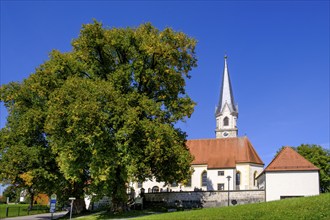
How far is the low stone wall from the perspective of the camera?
116 ft

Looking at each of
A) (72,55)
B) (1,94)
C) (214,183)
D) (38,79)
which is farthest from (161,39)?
(214,183)

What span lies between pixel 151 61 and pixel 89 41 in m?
4.71

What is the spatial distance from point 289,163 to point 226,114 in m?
40.1

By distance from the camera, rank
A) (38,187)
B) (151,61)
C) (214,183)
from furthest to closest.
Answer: (214,183) < (38,187) < (151,61)

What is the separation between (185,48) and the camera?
28859 mm

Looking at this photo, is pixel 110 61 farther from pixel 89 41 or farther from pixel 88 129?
pixel 88 129

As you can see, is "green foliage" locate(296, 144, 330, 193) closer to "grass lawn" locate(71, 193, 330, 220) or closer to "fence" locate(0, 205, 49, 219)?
"fence" locate(0, 205, 49, 219)

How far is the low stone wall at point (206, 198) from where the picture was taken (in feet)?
116

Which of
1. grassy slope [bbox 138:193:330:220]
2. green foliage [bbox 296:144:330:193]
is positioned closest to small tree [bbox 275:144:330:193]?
green foliage [bbox 296:144:330:193]

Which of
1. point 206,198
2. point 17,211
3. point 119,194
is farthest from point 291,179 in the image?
point 17,211

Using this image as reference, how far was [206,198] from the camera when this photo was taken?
36.3 m

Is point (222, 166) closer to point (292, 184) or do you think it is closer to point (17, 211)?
point (292, 184)

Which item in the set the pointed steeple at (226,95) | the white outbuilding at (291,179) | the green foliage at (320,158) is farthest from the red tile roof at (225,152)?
the pointed steeple at (226,95)

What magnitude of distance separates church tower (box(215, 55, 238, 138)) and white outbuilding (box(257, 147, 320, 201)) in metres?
38.1
